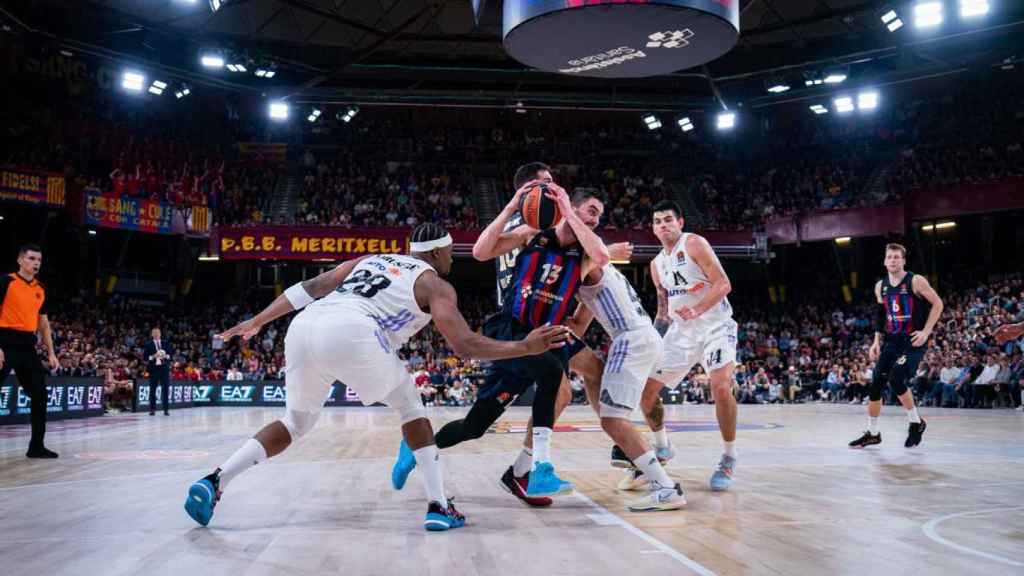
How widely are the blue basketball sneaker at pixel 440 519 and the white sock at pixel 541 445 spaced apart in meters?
0.91

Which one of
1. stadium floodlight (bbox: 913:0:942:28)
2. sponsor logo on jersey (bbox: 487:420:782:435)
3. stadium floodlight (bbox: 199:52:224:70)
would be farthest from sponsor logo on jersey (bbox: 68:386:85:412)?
stadium floodlight (bbox: 913:0:942:28)

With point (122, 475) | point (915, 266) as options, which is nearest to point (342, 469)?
point (122, 475)

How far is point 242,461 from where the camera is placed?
4.40 meters

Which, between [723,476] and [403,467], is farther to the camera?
[723,476]

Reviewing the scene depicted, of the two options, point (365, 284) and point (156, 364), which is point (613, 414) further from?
point (156, 364)

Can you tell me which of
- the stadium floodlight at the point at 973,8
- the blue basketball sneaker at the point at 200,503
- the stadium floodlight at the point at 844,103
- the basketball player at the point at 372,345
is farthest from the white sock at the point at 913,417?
the stadium floodlight at the point at 844,103

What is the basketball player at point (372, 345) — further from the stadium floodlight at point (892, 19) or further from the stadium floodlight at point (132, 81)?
the stadium floodlight at point (132, 81)

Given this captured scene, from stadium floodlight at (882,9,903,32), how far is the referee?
83.4 feet

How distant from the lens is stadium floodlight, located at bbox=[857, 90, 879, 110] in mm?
30062

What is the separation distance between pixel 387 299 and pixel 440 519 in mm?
1188

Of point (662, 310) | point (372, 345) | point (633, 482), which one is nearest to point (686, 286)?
point (662, 310)

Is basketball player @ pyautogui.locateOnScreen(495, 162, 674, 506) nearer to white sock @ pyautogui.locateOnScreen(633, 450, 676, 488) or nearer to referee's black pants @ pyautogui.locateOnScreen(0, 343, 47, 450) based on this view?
white sock @ pyautogui.locateOnScreen(633, 450, 676, 488)

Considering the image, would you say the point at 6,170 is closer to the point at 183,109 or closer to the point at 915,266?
the point at 183,109

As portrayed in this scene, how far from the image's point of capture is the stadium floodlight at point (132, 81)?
27.8 m
